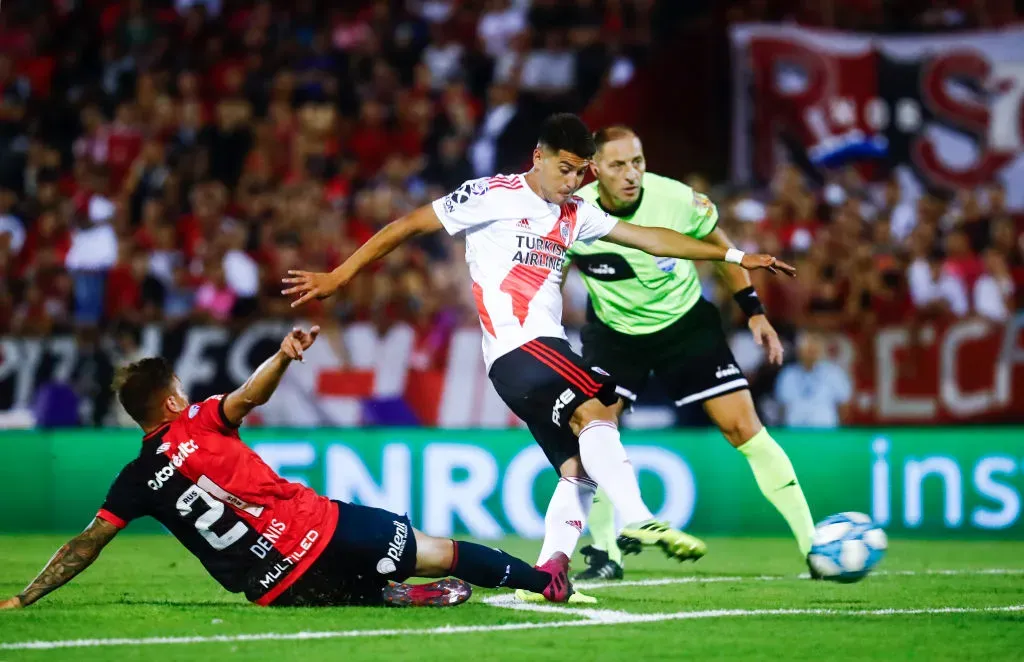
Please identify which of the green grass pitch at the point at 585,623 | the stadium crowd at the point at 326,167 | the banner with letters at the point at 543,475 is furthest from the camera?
the stadium crowd at the point at 326,167

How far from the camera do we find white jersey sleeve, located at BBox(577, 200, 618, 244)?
7.59 meters

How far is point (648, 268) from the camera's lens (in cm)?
873

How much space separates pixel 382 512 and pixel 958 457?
7.12 metres

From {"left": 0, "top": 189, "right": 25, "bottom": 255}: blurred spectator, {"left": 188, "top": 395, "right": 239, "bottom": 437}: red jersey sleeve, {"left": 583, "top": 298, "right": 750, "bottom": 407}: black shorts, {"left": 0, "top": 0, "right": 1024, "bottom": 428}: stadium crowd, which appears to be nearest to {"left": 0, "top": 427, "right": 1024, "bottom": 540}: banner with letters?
{"left": 0, "top": 0, "right": 1024, "bottom": 428}: stadium crowd

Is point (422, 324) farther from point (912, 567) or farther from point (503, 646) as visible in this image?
point (503, 646)

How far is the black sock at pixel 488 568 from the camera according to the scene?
22.9ft

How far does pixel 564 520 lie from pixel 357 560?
43.6 inches

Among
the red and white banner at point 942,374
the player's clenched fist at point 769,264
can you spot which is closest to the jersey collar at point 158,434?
the player's clenched fist at point 769,264

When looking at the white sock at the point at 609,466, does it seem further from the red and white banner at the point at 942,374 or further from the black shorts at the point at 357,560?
the red and white banner at the point at 942,374

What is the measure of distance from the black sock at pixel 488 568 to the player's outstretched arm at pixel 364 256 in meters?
1.30

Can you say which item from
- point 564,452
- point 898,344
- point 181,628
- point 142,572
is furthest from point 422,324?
point 181,628

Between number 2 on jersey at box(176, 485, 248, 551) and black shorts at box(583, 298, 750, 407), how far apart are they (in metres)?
2.73

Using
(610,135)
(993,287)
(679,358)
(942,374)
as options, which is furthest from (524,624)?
(993,287)

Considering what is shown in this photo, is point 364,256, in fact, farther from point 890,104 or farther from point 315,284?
point 890,104
